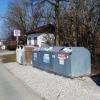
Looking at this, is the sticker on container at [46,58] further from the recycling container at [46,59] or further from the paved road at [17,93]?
the paved road at [17,93]

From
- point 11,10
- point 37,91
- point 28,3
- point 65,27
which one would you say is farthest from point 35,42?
point 37,91

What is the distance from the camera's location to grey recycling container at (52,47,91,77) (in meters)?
14.2

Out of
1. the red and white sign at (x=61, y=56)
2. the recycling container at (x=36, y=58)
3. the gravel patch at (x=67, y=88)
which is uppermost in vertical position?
the red and white sign at (x=61, y=56)

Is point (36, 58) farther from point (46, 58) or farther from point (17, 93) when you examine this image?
point (17, 93)

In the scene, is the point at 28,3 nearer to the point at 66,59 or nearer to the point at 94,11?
the point at 94,11

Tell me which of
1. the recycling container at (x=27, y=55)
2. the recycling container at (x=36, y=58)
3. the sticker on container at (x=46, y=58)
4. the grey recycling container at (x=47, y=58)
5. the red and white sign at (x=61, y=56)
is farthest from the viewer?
the recycling container at (x=27, y=55)

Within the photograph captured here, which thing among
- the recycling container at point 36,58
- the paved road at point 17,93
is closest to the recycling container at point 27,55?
the recycling container at point 36,58

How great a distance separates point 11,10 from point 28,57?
43.4 m

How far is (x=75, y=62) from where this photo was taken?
14203 mm

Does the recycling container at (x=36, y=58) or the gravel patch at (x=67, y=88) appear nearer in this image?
the gravel patch at (x=67, y=88)

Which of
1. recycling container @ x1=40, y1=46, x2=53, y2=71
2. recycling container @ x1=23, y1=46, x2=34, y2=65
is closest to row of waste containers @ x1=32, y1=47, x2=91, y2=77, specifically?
recycling container @ x1=40, y1=46, x2=53, y2=71

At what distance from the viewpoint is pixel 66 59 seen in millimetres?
14500

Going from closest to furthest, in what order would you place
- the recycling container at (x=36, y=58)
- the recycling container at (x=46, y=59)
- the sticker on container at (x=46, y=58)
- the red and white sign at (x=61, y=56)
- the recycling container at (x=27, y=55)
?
the red and white sign at (x=61, y=56), the recycling container at (x=46, y=59), the sticker on container at (x=46, y=58), the recycling container at (x=36, y=58), the recycling container at (x=27, y=55)

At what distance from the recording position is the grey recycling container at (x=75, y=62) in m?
14.2
